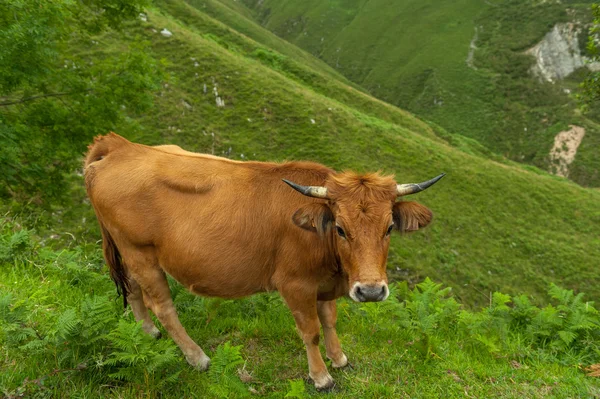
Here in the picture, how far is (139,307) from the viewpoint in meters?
5.74

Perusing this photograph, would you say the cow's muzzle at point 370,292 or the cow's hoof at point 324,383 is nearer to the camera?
Answer: the cow's muzzle at point 370,292

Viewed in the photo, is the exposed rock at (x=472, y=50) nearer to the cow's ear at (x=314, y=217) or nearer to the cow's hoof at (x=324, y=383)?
the cow's ear at (x=314, y=217)

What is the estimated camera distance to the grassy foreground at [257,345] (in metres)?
3.90

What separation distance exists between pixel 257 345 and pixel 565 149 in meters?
88.1

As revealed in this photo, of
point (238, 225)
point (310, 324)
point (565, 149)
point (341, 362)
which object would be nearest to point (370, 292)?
point (310, 324)

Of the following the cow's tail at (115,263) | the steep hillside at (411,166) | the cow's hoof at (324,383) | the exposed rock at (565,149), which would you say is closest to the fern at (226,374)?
the cow's hoof at (324,383)

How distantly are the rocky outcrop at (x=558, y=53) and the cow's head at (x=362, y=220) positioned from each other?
115568 mm

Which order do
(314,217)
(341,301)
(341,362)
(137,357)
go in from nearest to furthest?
(137,357) → (314,217) → (341,362) → (341,301)

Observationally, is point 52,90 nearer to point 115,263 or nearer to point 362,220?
point 115,263

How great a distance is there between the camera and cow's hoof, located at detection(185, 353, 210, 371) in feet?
15.8

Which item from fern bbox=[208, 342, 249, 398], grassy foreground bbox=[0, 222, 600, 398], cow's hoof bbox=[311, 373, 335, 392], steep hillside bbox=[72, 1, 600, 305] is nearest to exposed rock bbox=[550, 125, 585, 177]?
steep hillside bbox=[72, 1, 600, 305]

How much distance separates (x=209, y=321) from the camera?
19.0ft

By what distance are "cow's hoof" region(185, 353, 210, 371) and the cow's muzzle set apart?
2262mm

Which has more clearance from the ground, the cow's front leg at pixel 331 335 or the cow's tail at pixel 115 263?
the cow's front leg at pixel 331 335
